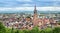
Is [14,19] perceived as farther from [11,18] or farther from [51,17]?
[51,17]

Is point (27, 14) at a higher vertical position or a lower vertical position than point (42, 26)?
higher

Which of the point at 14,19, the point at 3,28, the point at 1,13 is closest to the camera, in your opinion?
the point at 3,28

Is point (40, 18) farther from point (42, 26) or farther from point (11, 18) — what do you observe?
point (11, 18)

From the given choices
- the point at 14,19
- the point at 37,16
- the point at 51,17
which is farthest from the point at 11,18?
the point at 51,17

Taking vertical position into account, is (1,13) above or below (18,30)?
above

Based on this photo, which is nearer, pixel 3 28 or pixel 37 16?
pixel 3 28

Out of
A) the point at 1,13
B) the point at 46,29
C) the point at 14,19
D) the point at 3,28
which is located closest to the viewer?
the point at 3,28

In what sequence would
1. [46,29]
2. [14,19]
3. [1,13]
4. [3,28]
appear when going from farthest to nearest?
[14,19], [1,13], [46,29], [3,28]

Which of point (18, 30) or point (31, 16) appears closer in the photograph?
point (18, 30)

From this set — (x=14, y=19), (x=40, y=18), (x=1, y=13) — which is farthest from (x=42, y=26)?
(x=1, y=13)
